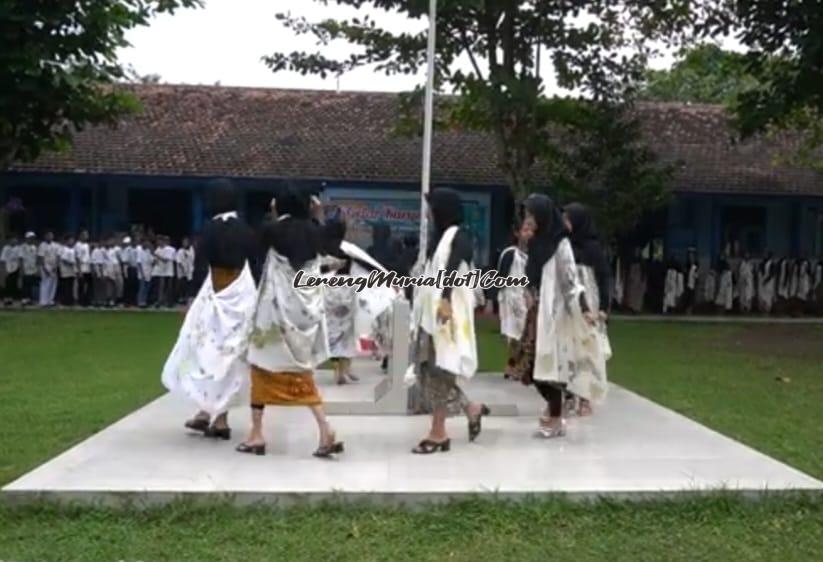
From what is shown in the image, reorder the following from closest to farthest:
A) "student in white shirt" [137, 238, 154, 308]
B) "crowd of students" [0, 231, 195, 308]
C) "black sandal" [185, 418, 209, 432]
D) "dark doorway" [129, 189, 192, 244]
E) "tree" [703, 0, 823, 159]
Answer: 1. "black sandal" [185, 418, 209, 432]
2. "tree" [703, 0, 823, 159]
3. "crowd of students" [0, 231, 195, 308]
4. "student in white shirt" [137, 238, 154, 308]
5. "dark doorway" [129, 189, 192, 244]

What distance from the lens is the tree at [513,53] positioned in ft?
58.7

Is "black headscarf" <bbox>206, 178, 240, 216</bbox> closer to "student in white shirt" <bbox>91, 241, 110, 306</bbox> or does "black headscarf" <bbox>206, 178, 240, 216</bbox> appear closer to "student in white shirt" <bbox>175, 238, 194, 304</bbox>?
"student in white shirt" <bbox>175, 238, 194, 304</bbox>

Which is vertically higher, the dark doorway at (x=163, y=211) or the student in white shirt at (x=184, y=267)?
the dark doorway at (x=163, y=211)

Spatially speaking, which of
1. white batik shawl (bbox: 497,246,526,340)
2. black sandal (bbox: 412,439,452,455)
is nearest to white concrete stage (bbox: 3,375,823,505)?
black sandal (bbox: 412,439,452,455)

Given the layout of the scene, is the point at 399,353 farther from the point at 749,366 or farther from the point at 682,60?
the point at 682,60

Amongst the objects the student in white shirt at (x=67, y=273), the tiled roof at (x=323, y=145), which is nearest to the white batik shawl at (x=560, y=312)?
the tiled roof at (x=323, y=145)

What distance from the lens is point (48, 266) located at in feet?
75.2

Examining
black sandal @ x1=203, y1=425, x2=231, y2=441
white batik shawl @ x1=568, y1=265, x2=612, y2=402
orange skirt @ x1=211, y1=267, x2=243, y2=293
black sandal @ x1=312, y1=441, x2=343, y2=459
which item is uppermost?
orange skirt @ x1=211, y1=267, x2=243, y2=293

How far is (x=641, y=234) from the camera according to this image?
26250mm

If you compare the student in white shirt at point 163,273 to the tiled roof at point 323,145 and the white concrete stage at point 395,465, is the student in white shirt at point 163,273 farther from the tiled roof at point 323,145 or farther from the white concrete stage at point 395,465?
the white concrete stage at point 395,465

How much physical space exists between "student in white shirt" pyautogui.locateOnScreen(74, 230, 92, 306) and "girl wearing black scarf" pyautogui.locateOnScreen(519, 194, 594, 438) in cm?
1701

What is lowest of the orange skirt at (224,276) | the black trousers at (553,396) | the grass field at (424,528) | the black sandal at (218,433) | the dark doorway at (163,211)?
the grass field at (424,528)

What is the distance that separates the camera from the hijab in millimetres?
8305

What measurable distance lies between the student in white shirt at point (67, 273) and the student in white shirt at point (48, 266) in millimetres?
144
